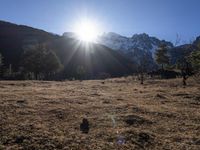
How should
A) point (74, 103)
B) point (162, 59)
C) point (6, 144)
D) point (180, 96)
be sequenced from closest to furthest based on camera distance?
point (6, 144) < point (74, 103) < point (180, 96) < point (162, 59)

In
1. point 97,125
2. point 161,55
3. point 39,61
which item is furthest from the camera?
point 161,55

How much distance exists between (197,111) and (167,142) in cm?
941

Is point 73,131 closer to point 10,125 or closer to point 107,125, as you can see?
point 107,125

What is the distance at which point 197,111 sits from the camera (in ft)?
80.0

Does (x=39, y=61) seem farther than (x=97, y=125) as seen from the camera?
Yes

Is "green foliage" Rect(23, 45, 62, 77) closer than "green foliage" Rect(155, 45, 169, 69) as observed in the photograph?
Yes

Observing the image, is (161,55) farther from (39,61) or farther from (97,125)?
(97,125)

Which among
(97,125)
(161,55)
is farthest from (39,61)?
(97,125)

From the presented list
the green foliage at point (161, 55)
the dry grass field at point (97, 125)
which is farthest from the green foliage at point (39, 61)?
the dry grass field at point (97, 125)

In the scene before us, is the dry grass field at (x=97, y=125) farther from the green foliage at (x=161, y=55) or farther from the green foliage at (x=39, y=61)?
the green foliage at (x=161, y=55)

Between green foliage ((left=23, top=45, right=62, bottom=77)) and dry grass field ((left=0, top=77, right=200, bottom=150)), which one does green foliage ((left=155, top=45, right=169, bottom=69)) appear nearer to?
green foliage ((left=23, top=45, right=62, bottom=77))

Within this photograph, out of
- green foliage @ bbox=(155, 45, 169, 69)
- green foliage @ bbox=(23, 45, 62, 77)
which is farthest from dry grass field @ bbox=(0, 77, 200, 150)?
green foliage @ bbox=(155, 45, 169, 69)

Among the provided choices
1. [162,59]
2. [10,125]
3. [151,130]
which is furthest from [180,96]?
[162,59]

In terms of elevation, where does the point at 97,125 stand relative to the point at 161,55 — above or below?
below
